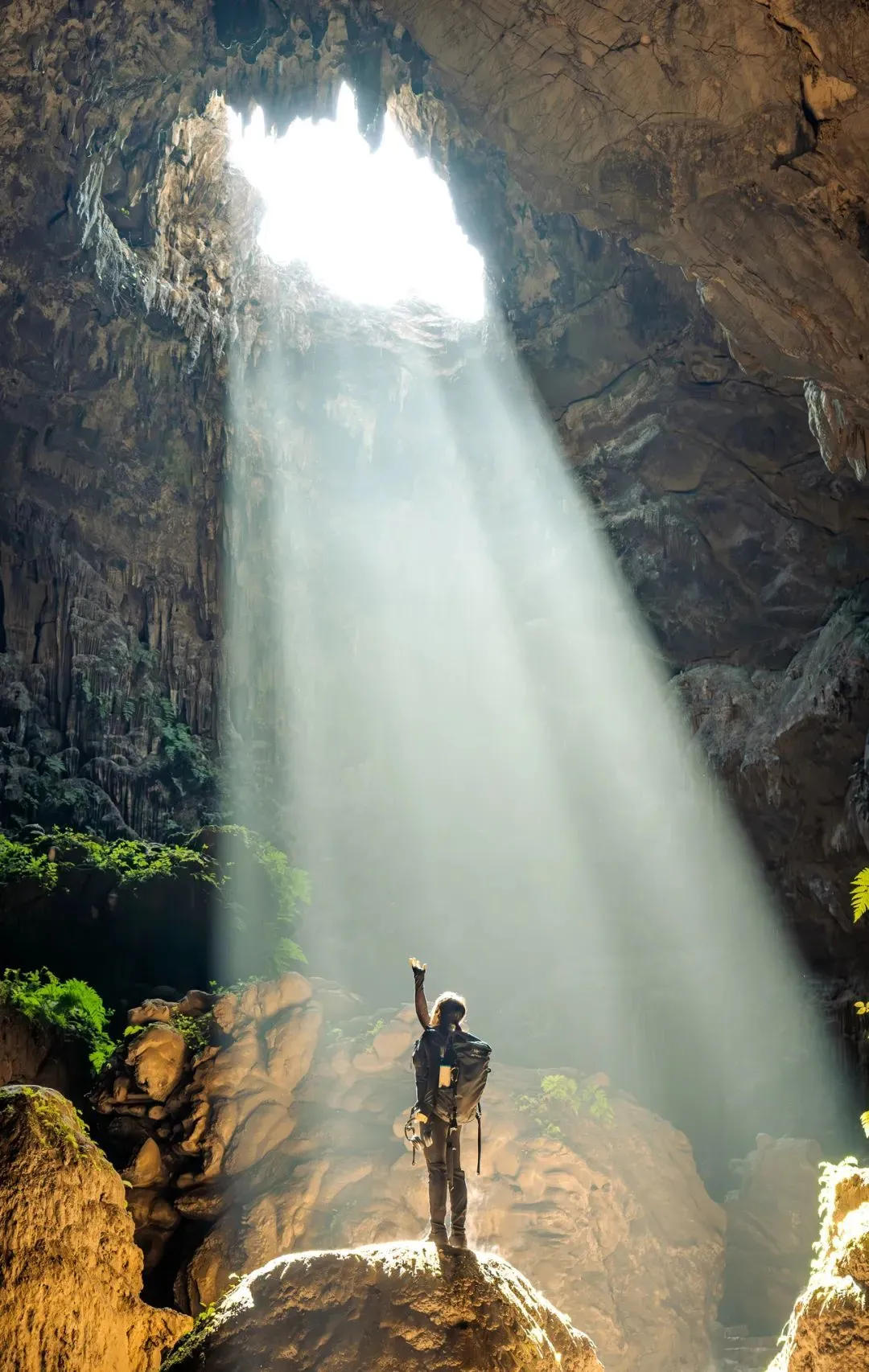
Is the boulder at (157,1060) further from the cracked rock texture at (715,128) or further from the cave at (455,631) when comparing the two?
the cracked rock texture at (715,128)

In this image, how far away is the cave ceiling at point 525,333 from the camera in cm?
812

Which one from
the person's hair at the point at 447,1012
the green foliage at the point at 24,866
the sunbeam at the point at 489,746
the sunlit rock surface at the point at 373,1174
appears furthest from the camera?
the sunbeam at the point at 489,746

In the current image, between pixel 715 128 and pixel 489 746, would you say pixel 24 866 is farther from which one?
pixel 489 746

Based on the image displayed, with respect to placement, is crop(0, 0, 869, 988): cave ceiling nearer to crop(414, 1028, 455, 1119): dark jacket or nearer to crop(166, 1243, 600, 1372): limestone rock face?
crop(414, 1028, 455, 1119): dark jacket

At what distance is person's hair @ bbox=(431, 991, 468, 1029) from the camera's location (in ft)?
15.9

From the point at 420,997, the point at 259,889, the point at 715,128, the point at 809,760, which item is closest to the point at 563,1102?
the point at 259,889

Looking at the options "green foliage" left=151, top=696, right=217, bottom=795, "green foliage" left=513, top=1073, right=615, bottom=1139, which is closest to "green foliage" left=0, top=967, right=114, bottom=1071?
"green foliage" left=513, top=1073, right=615, bottom=1139

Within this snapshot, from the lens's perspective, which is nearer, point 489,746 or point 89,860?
point 89,860

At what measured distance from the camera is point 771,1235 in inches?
464

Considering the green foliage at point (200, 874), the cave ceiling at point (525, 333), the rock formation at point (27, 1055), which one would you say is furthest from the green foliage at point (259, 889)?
the rock formation at point (27, 1055)

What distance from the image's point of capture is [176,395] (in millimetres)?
18000

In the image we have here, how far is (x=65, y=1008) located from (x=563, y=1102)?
6189 mm

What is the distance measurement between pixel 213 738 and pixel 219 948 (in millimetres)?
7233

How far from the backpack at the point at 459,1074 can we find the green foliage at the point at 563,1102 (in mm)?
6697
